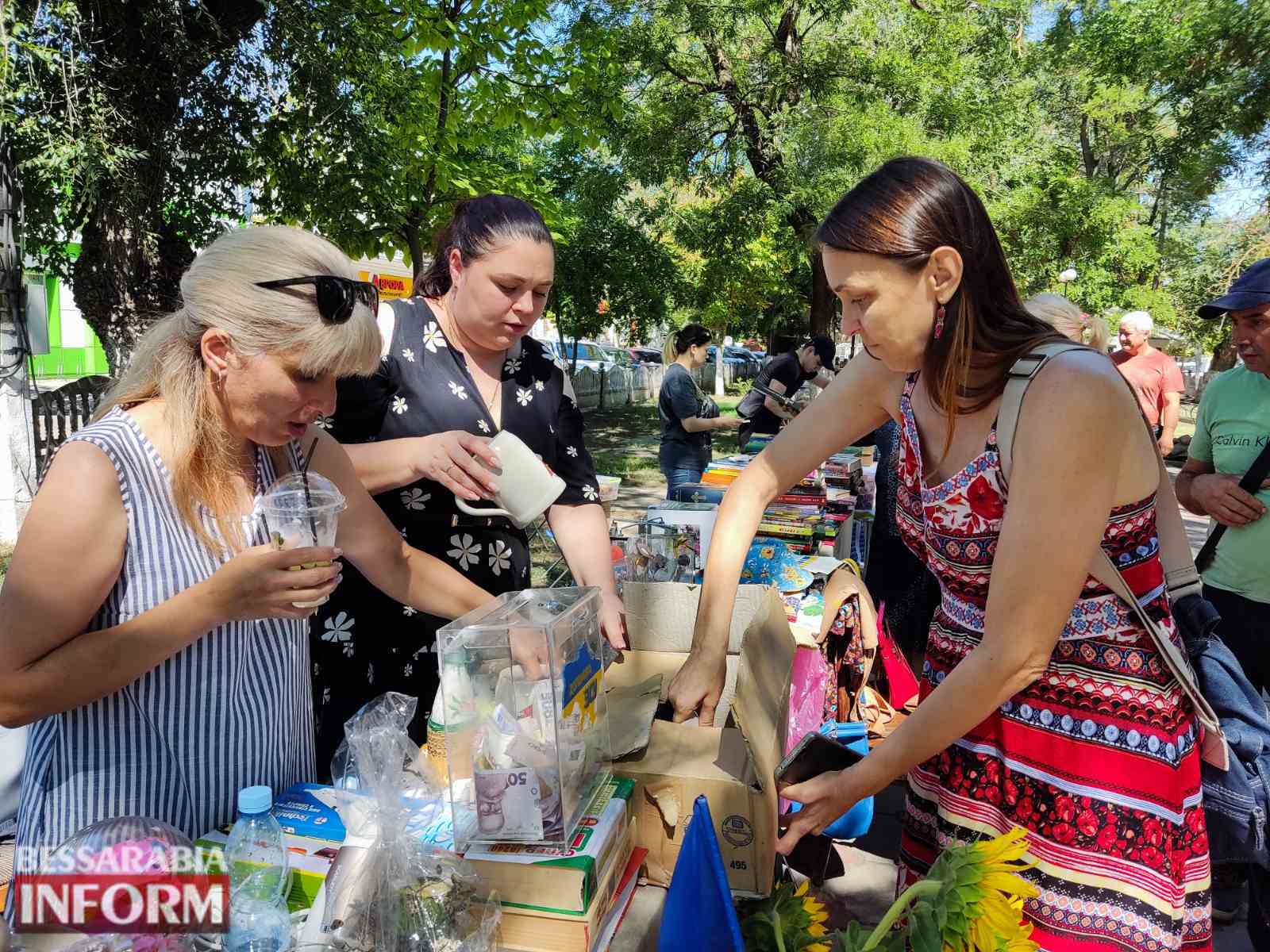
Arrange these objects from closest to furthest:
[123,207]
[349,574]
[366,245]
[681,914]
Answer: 1. [681,914]
2. [349,574]
3. [123,207]
4. [366,245]

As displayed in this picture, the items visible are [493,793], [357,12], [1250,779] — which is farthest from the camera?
[357,12]

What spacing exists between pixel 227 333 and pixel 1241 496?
3.40 meters

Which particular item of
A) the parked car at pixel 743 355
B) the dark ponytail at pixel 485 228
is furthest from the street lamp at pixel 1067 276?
the parked car at pixel 743 355

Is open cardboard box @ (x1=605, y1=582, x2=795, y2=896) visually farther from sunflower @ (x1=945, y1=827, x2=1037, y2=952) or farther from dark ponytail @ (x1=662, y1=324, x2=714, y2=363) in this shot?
dark ponytail @ (x1=662, y1=324, x2=714, y2=363)

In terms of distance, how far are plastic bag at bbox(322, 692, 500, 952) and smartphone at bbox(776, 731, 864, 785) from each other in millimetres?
506

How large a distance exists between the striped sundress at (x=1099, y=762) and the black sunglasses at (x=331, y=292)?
1.05 metres

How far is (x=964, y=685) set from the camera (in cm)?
128

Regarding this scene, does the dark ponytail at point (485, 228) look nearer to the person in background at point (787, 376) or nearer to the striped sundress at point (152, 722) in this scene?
the striped sundress at point (152, 722)

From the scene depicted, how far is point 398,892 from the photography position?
1.13 m

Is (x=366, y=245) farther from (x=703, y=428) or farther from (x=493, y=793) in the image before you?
(x=493, y=793)

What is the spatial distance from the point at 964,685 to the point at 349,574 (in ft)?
4.99

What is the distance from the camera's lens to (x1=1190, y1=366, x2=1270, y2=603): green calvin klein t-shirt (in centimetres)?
303

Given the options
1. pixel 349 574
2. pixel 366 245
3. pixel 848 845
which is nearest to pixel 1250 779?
pixel 349 574

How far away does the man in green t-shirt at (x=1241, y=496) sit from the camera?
9.52ft
